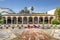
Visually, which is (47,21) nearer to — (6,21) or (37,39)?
(6,21)

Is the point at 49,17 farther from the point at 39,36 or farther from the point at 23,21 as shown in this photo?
the point at 39,36

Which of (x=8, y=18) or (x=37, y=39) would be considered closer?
(x=37, y=39)

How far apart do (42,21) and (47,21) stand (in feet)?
4.26

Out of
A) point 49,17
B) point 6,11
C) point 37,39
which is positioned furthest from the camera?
point 6,11

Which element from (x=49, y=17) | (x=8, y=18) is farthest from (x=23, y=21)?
(x=49, y=17)

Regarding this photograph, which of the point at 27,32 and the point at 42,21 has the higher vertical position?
the point at 27,32

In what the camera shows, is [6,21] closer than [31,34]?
No

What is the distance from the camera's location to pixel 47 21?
4094cm

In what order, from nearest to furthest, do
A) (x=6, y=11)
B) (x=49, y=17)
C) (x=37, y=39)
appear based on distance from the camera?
(x=37, y=39)
(x=49, y=17)
(x=6, y=11)

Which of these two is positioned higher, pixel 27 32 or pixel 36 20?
pixel 27 32

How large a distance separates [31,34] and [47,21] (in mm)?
35550

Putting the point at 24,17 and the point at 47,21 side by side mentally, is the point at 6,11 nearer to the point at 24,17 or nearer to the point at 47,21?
the point at 24,17

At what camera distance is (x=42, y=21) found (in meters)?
41.2

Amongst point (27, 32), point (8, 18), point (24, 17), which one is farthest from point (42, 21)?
point (27, 32)
